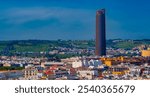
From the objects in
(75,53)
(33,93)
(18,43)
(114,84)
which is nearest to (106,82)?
(114,84)

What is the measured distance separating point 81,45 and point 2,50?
17.6ft

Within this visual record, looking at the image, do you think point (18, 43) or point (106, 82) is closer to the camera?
point (106, 82)

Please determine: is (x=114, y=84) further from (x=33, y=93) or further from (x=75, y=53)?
(x=75, y=53)

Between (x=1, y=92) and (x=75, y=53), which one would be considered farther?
(x=75, y=53)

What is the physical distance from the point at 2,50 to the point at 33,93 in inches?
1133

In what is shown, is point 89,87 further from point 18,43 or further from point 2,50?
point 18,43

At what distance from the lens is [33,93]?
9.32 feet

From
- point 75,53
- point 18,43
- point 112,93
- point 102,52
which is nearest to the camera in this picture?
point 112,93

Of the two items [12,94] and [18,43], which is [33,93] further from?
[18,43]

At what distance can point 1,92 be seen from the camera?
2836 millimetres

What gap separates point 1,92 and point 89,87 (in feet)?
1.36

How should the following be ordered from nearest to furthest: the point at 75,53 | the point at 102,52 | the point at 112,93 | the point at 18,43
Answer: the point at 112,93, the point at 102,52, the point at 75,53, the point at 18,43

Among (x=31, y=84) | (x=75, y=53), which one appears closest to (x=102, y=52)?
(x=75, y=53)

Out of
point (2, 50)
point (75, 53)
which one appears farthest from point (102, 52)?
point (2, 50)
